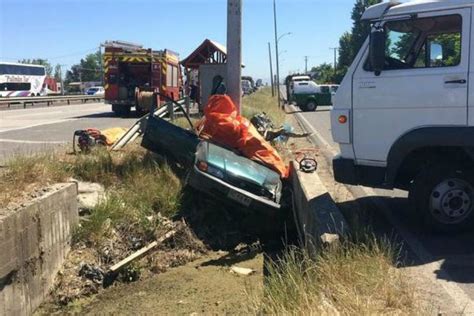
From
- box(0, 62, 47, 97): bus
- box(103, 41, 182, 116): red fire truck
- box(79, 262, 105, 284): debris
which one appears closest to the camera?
box(79, 262, 105, 284): debris

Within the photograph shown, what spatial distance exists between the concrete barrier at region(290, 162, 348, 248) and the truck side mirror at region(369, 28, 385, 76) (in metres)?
1.67

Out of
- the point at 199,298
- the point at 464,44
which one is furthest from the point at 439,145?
the point at 199,298

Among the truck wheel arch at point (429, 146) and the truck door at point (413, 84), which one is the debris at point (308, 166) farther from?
the truck wheel arch at point (429, 146)

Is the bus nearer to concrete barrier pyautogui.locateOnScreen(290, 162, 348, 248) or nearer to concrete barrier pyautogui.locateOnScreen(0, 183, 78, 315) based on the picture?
concrete barrier pyautogui.locateOnScreen(0, 183, 78, 315)

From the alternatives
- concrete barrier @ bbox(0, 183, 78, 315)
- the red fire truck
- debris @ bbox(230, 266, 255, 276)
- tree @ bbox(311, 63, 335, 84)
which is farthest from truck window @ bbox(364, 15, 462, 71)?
tree @ bbox(311, 63, 335, 84)

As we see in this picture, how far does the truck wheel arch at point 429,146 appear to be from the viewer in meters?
6.11

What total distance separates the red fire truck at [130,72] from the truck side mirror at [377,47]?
20.0 metres

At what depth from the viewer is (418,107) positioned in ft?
20.8

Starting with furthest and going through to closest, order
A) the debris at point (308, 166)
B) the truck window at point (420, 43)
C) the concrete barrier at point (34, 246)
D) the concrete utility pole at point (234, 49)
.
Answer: the concrete utility pole at point (234, 49) < the debris at point (308, 166) < the truck window at point (420, 43) < the concrete barrier at point (34, 246)

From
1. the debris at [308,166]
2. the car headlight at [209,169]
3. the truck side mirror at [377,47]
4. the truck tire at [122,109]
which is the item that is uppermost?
the truck side mirror at [377,47]

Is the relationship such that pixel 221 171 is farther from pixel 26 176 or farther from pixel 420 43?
pixel 420 43

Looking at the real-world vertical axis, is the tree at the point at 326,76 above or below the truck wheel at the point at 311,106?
above

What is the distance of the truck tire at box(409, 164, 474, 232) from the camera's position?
20.9 feet

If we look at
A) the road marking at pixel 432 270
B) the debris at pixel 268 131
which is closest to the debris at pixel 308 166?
the road marking at pixel 432 270
